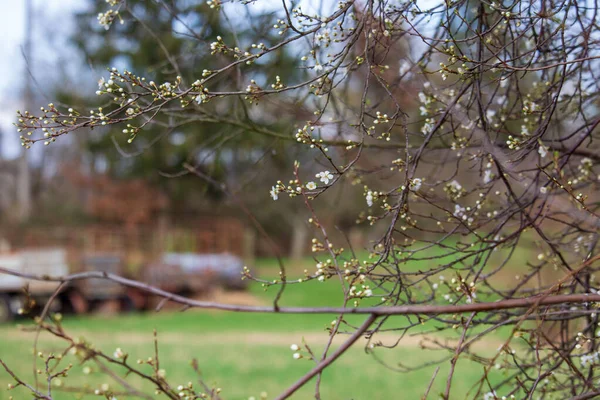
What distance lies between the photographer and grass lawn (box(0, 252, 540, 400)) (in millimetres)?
8727

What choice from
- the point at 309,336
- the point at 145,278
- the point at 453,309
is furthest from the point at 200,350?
the point at 453,309

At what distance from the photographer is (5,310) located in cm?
1709

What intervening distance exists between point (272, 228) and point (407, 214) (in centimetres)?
3429

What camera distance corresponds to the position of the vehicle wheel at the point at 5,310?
17.0 metres

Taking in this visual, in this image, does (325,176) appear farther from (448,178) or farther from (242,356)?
(242,356)

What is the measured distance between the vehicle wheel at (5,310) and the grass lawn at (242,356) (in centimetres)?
78

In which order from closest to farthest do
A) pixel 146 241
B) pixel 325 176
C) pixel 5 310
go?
pixel 325 176
pixel 5 310
pixel 146 241

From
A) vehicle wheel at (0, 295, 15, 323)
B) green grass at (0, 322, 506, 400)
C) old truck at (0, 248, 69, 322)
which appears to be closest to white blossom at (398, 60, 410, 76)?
green grass at (0, 322, 506, 400)

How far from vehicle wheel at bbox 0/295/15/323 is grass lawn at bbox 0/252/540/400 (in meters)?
0.78

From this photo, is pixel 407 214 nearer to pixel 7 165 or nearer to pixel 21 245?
pixel 21 245

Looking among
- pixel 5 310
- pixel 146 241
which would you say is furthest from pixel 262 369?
pixel 146 241

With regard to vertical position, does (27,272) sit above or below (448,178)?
above

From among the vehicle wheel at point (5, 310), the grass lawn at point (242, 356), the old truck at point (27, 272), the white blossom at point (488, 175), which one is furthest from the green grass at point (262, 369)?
the white blossom at point (488, 175)

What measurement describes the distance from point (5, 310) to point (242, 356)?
8.85m
